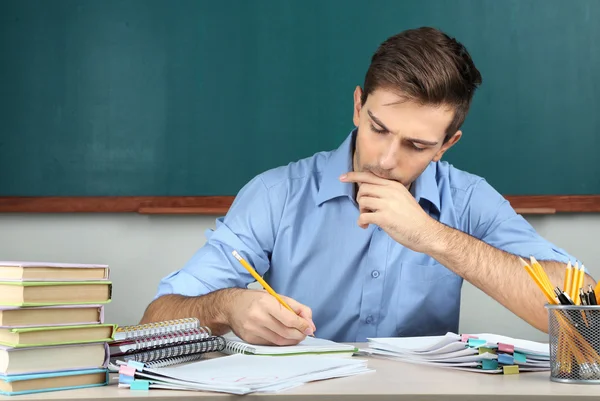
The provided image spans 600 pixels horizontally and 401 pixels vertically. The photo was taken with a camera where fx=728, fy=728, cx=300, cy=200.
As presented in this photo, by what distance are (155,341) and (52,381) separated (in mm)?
217

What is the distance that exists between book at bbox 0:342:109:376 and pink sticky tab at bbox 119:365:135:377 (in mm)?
28

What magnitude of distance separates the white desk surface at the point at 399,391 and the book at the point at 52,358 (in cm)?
4

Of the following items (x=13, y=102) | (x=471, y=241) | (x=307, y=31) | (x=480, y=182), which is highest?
(x=307, y=31)

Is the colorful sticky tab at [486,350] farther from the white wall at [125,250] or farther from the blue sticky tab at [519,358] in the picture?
the white wall at [125,250]

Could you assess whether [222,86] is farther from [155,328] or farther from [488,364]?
[488,364]

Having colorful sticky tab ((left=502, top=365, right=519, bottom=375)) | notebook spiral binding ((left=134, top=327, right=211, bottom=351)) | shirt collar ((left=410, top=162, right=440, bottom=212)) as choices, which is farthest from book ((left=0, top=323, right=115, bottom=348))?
shirt collar ((left=410, top=162, right=440, bottom=212))

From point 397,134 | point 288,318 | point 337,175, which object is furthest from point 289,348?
point 337,175

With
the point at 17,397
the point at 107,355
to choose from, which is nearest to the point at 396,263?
the point at 107,355

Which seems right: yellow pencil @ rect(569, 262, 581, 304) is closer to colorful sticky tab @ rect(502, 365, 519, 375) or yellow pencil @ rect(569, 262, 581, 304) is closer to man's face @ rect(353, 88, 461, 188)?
colorful sticky tab @ rect(502, 365, 519, 375)

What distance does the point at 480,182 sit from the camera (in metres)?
2.07

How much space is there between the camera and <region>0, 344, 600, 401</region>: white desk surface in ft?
3.18

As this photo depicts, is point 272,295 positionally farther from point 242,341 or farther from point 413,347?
point 413,347

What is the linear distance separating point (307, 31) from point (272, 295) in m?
1.61

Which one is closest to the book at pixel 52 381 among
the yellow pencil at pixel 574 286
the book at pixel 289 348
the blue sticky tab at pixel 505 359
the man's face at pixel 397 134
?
the book at pixel 289 348
